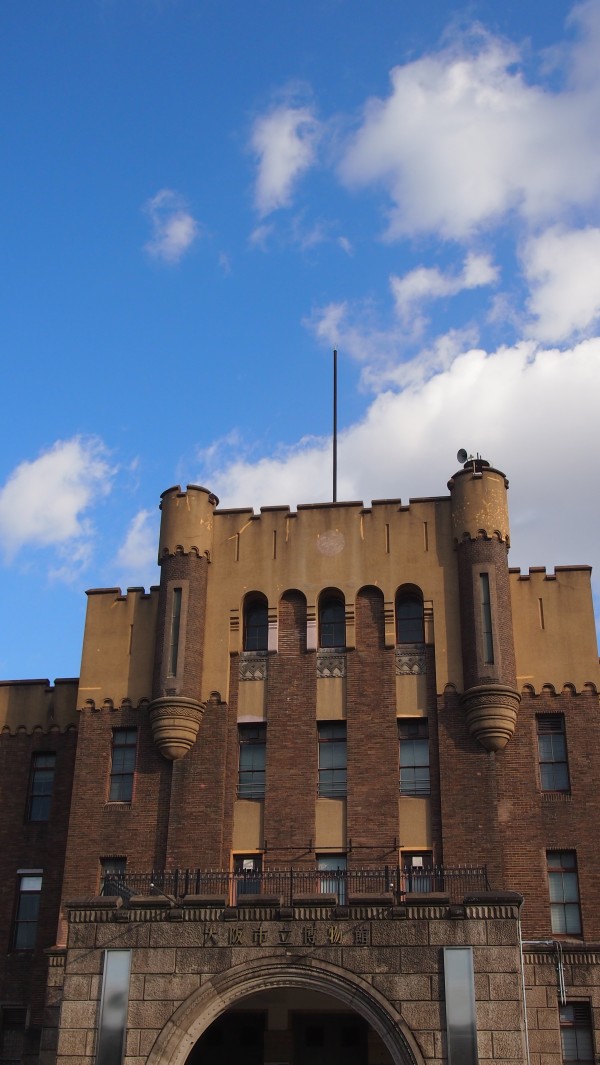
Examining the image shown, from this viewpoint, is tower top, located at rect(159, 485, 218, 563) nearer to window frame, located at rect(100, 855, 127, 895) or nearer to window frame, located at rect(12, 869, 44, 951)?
window frame, located at rect(100, 855, 127, 895)

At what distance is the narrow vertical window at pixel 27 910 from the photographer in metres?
32.9

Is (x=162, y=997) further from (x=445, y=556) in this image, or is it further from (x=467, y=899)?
(x=445, y=556)

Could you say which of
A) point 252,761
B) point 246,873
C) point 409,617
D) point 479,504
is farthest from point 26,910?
point 479,504

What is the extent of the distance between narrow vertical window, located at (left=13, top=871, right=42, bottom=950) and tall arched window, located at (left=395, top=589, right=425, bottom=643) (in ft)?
40.7

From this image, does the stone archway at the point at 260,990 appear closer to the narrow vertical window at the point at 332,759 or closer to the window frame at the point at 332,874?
the window frame at the point at 332,874

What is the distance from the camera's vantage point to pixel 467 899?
82.5ft

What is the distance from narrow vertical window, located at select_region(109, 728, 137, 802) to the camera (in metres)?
32.2

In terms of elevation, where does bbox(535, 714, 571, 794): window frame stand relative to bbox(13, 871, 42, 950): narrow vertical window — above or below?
above

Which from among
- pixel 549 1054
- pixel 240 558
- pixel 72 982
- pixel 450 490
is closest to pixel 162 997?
pixel 72 982

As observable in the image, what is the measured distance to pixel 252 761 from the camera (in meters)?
31.9

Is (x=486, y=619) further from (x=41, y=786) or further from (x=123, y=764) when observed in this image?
(x=41, y=786)

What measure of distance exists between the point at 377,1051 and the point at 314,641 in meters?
10.5

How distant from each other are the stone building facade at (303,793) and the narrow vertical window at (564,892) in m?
0.06

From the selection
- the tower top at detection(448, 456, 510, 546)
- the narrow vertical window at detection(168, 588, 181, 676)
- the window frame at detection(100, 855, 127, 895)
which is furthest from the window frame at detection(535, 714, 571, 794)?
the window frame at detection(100, 855, 127, 895)
